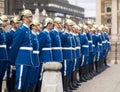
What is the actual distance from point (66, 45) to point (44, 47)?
1817 mm

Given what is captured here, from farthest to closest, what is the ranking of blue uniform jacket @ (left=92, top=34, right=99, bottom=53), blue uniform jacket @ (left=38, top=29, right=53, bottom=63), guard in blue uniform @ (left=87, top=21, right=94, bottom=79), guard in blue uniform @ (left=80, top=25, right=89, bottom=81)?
blue uniform jacket @ (left=92, top=34, right=99, bottom=53), guard in blue uniform @ (left=87, top=21, right=94, bottom=79), guard in blue uniform @ (left=80, top=25, right=89, bottom=81), blue uniform jacket @ (left=38, top=29, right=53, bottom=63)

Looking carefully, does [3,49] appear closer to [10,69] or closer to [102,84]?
[10,69]

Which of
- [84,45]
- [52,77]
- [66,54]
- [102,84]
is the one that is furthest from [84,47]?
[52,77]

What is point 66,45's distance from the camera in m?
13.7

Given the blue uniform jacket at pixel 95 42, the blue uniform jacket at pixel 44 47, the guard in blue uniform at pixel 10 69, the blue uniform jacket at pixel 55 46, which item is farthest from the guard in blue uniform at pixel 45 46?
the blue uniform jacket at pixel 95 42

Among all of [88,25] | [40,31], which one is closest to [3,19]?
[40,31]

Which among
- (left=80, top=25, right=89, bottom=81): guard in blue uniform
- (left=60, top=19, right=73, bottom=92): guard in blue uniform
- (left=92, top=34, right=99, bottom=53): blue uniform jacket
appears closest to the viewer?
(left=60, top=19, right=73, bottom=92): guard in blue uniform

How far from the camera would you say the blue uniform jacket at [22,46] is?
10.4 metres

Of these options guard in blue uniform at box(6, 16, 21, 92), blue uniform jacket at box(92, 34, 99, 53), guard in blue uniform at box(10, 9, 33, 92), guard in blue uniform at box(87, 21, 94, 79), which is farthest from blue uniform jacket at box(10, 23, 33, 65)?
blue uniform jacket at box(92, 34, 99, 53)

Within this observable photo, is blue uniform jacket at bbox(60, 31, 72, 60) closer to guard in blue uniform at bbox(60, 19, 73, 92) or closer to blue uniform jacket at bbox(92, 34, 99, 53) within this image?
guard in blue uniform at bbox(60, 19, 73, 92)

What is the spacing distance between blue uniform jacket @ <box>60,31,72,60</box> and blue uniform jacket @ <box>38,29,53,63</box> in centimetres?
155

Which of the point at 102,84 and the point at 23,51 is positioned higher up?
the point at 23,51

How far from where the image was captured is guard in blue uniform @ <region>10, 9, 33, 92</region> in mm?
10398

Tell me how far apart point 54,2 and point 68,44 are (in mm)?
96267
